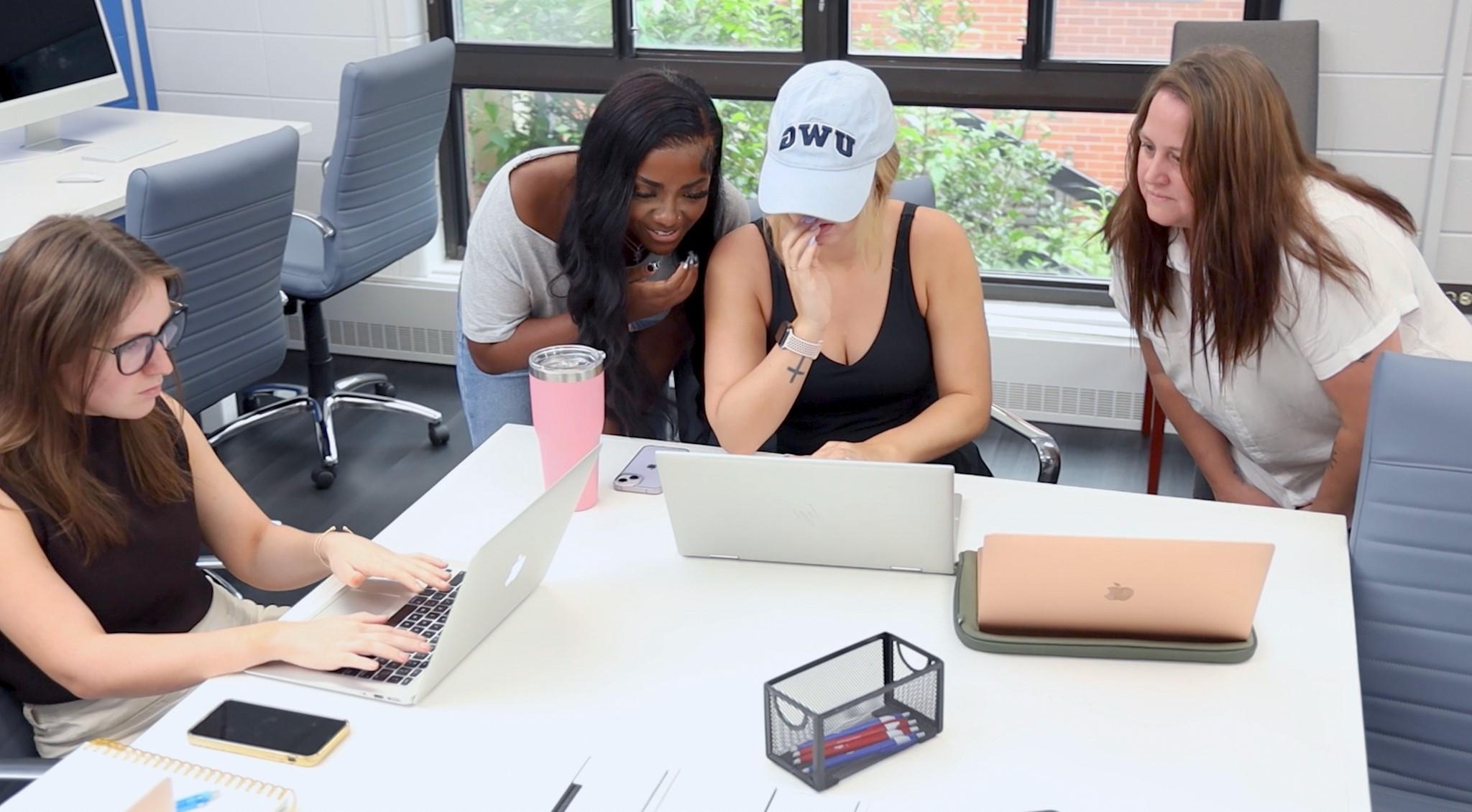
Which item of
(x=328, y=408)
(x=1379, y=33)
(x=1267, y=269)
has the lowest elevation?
(x=328, y=408)

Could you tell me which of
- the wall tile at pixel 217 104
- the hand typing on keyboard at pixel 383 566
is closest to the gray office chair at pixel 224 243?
the hand typing on keyboard at pixel 383 566

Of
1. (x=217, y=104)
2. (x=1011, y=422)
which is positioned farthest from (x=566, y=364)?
Answer: (x=217, y=104)

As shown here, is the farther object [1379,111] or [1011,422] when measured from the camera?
[1379,111]

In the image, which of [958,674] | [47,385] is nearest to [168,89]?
[47,385]

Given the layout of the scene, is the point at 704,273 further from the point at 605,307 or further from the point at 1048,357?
the point at 1048,357

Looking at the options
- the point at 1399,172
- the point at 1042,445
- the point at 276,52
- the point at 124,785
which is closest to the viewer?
the point at 124,785

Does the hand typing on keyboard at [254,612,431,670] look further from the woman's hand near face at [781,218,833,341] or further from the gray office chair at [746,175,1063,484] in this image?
the gray office chair at [746,175,1063,484]

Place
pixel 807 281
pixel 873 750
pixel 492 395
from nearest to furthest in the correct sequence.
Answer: pixel 873 750 < pixel 807 281 < pixel 492 395

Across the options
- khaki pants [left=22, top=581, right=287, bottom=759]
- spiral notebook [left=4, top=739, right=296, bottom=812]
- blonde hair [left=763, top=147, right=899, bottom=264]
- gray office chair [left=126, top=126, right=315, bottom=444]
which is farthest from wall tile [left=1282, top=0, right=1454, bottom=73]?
spiral notebook [left=4, top=739, right=296, bottom=812]

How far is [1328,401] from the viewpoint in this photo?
1979 millimetres

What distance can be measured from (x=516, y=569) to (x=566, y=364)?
1.14ft

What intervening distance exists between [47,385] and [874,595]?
3.17ft

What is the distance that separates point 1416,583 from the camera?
5.36 ft

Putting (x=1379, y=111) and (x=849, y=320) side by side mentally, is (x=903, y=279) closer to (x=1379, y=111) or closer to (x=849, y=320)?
(x=849, y=320)
